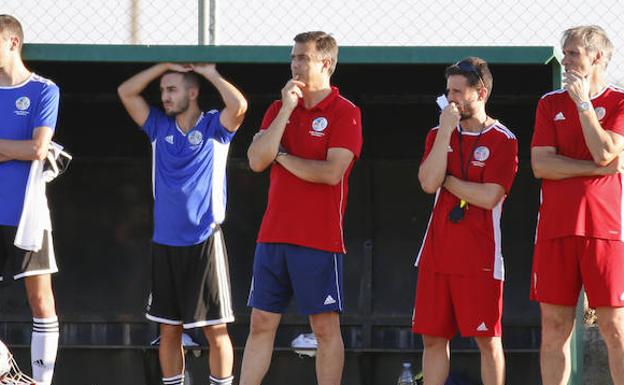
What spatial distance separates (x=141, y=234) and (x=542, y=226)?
3335mm

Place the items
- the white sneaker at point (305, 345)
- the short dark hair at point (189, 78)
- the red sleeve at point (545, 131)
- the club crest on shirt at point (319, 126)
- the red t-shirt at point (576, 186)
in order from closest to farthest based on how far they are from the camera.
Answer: the red t-shirt at point (576, 186) → the red sleeve at point (545, 131) → the club crest on shirt at point (319, 126) → the short dark hair at point (189, 78) → the white sneaker at point (305, 345)

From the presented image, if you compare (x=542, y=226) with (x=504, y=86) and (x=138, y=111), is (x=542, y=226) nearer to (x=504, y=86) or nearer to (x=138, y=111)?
(x=504, y=86)

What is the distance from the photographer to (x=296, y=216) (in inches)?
280

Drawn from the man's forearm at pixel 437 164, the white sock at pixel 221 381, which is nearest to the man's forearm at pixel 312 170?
the man's forearm at pixel 437 164

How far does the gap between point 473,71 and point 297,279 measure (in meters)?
1.47

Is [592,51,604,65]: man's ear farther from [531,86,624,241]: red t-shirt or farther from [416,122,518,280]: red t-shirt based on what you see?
[416,122,518,280]: red t-shirt

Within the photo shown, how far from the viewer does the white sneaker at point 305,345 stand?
848cm

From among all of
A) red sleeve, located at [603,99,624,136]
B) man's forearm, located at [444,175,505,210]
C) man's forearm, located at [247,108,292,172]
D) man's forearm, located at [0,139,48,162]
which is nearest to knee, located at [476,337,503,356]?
man's forearm, located at [444,175,505,210]

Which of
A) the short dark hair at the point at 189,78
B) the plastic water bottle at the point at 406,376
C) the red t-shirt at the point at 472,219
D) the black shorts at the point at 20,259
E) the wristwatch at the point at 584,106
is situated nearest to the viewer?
the wristwatch at the point at 584,106

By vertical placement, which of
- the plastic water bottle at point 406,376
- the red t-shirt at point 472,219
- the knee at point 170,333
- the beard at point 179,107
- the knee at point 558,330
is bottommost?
the plastic water bottle at point 406,376

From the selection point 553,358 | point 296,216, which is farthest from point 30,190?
point 553,358

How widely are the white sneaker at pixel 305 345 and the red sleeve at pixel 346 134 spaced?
5.80ft

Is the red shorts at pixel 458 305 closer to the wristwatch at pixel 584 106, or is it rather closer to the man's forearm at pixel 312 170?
the man's forearm at pixel 312 170

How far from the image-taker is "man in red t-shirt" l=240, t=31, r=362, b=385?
7055mm
